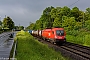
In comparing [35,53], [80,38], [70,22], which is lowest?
[35,53]

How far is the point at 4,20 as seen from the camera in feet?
440

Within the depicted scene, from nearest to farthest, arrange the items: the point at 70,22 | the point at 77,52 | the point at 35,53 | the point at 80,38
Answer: the point at 35,53, the point at 77,52, the point at 80,38, the point at 70,22

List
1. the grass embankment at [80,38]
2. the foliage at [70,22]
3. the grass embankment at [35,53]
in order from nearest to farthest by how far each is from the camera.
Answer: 1. the grass embankment at [35,53]
2. the grass embankment at [80,38]
3. the foliage at [70,22]

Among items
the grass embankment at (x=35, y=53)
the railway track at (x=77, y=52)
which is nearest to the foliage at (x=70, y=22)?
the railway track at (x=77, y=52)

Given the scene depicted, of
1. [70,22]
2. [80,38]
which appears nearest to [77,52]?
[80,38]

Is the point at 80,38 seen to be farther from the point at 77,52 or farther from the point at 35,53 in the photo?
the point at 35,53

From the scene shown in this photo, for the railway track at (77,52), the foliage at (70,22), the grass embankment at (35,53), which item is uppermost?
the foliage at (70,22)

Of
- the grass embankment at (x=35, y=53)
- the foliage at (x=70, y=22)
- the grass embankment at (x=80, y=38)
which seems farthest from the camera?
the foliage at (x=70, y=22)

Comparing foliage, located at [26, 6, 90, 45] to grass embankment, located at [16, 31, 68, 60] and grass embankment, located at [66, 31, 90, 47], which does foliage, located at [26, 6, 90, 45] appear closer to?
grass embankment, located at [66, 31, 90, 47]

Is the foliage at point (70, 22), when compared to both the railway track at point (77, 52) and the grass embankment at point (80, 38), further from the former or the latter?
the railway track at point (77, 52)

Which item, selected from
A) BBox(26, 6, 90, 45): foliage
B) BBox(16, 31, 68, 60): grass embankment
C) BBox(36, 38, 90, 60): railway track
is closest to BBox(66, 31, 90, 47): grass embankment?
BBox(26, 6, 90, 45): foliage

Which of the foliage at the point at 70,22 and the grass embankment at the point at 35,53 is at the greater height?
the foliage at the point at 70,22

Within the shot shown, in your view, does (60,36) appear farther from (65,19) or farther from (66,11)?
(66,11)

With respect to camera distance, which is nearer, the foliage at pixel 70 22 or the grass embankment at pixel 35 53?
the grass embankment at pixel 35 53
